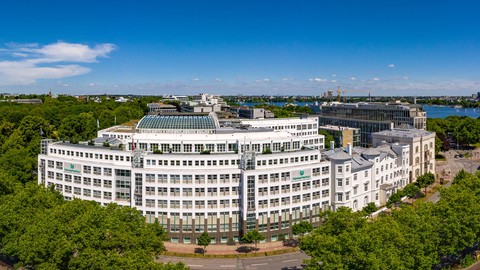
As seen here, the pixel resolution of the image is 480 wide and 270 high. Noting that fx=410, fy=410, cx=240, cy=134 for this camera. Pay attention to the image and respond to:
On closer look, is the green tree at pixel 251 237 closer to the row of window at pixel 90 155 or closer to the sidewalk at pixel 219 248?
the sidewalk at pixel 219 248

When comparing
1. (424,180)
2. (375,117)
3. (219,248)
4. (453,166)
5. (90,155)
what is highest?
(375,117)

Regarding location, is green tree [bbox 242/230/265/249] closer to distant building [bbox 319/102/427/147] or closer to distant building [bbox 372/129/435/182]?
distant building [bbox 372/129/435/182]

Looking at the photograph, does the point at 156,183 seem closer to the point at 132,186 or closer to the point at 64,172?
the point at 132,186

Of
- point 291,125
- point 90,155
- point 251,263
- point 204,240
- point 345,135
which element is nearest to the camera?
point 251,263

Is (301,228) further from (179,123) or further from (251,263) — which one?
(179,123)

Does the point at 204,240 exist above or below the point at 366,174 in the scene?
below

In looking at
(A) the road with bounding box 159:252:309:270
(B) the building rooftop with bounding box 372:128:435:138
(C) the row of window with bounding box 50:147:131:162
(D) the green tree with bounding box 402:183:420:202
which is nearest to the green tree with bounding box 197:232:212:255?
(A) the road with bounding box 159:252:309:270

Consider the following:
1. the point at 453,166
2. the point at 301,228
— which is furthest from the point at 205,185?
the point at 453,166

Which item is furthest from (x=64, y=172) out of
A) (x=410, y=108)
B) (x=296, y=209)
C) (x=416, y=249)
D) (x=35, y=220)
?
(x=410, y=108)
